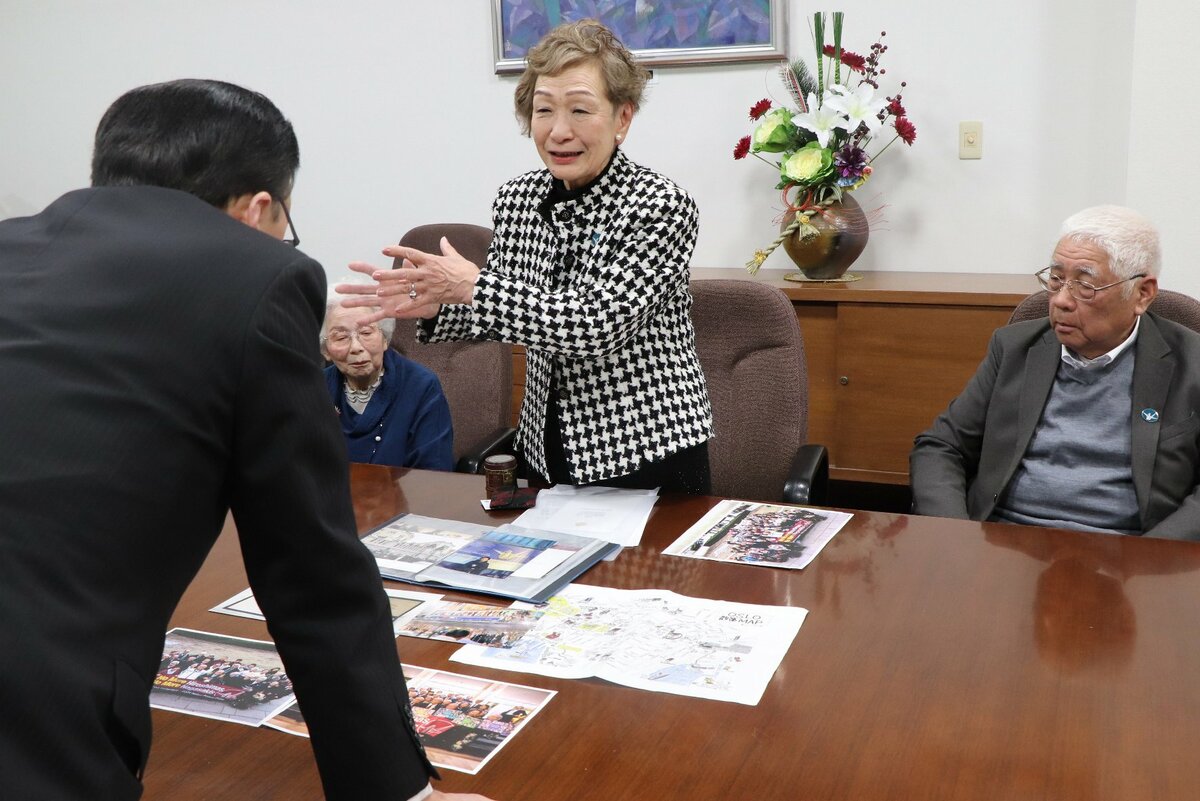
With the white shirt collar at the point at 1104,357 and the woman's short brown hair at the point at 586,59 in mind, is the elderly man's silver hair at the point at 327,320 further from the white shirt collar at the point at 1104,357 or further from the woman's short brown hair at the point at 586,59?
the white shirt collar at the point at 1104,357

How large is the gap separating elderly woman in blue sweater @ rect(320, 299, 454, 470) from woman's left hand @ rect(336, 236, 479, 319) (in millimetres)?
760

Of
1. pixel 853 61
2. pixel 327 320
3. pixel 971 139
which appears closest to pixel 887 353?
pixel 971 139

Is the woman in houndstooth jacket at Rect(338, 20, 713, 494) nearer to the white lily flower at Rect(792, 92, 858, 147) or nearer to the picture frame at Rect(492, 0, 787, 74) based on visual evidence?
the white lily flower at Rect(792, 92, 858, 147)

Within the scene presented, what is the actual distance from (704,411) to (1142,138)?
1996 millimetres

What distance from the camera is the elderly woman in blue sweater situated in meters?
2.56

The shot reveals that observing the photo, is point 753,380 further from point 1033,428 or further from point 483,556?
point 483,556

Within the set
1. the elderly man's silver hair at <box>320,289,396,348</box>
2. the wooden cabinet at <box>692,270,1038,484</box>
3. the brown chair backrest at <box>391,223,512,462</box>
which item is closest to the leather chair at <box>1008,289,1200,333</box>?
the wooden cabinet at <box>692,270,1038,484</box>

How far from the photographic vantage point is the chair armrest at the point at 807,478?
2158 millimetres

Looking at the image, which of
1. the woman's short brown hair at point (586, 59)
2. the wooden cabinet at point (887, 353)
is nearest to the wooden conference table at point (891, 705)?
the woman's short brown hair at point (586, 59)

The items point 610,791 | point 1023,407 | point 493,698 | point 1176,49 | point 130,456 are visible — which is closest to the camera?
point 130,456

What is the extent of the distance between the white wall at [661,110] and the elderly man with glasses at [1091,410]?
1.14 metres

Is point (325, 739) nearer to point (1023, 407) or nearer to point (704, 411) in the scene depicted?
point (704, 411)

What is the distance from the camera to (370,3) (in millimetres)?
4344

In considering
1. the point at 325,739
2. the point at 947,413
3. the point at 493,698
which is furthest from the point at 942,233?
the point at 325,739
